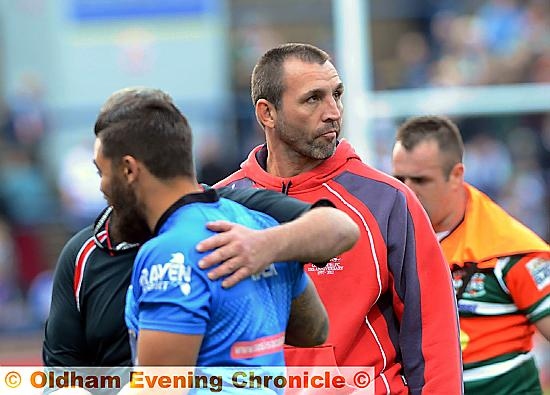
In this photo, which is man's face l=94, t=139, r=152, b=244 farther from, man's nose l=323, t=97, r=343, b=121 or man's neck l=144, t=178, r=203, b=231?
man's nose l=323, t=97, r=343, b=121

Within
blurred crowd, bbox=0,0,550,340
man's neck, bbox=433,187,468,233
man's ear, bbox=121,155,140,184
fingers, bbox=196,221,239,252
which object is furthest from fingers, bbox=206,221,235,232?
blurred crowd, bbox=0,0,550,340

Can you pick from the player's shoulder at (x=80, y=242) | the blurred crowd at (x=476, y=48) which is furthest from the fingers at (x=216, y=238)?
the blurred crowd at (x=476, y=48)

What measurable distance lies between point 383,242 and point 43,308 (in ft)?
34.2

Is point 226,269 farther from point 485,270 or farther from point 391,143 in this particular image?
point 391,143

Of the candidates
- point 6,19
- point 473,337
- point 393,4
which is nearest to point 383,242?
point 473,337

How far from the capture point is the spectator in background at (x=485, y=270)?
4828 mm

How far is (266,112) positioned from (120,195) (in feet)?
4.30

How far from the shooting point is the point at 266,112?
14.0 ft

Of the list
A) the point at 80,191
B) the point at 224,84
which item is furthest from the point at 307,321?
the point at 224,84

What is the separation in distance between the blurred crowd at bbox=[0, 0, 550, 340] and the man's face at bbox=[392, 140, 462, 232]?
6.31m

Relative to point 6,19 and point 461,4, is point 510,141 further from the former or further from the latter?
point 6,19

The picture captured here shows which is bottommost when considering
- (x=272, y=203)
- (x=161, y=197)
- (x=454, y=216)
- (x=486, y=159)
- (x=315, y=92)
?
(x=486, y=159)

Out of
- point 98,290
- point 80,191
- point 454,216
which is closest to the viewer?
point 98,290

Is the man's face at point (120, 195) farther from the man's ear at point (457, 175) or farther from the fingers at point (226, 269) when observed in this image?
the man's ear at point (457, 175)
